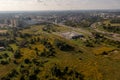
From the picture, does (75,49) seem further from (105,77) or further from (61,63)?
(105,77)

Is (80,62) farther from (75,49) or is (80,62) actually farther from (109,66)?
(75,49)

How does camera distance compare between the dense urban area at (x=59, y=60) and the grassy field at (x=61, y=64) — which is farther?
the dense urban area at (x=59, y=60)

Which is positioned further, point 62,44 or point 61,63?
point 62,44

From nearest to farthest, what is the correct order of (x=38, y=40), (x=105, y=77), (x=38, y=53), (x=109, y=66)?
(x=105, y=77), (x=109, y=66), (x=38, y=53), (x=38, y=40)

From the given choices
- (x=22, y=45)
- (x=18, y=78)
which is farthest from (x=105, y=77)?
(x=22, y=45)

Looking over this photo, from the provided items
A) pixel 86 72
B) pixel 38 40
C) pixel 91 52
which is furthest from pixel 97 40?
pixel 86 72

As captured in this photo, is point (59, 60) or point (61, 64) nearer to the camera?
point (61, 64)

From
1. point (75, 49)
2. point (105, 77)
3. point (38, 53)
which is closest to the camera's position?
point (105, 77)

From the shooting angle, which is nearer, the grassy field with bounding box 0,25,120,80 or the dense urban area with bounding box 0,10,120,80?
the grassy field with bounding box 0,25,120,80

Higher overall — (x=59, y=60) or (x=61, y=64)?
(x=61, y=64)
